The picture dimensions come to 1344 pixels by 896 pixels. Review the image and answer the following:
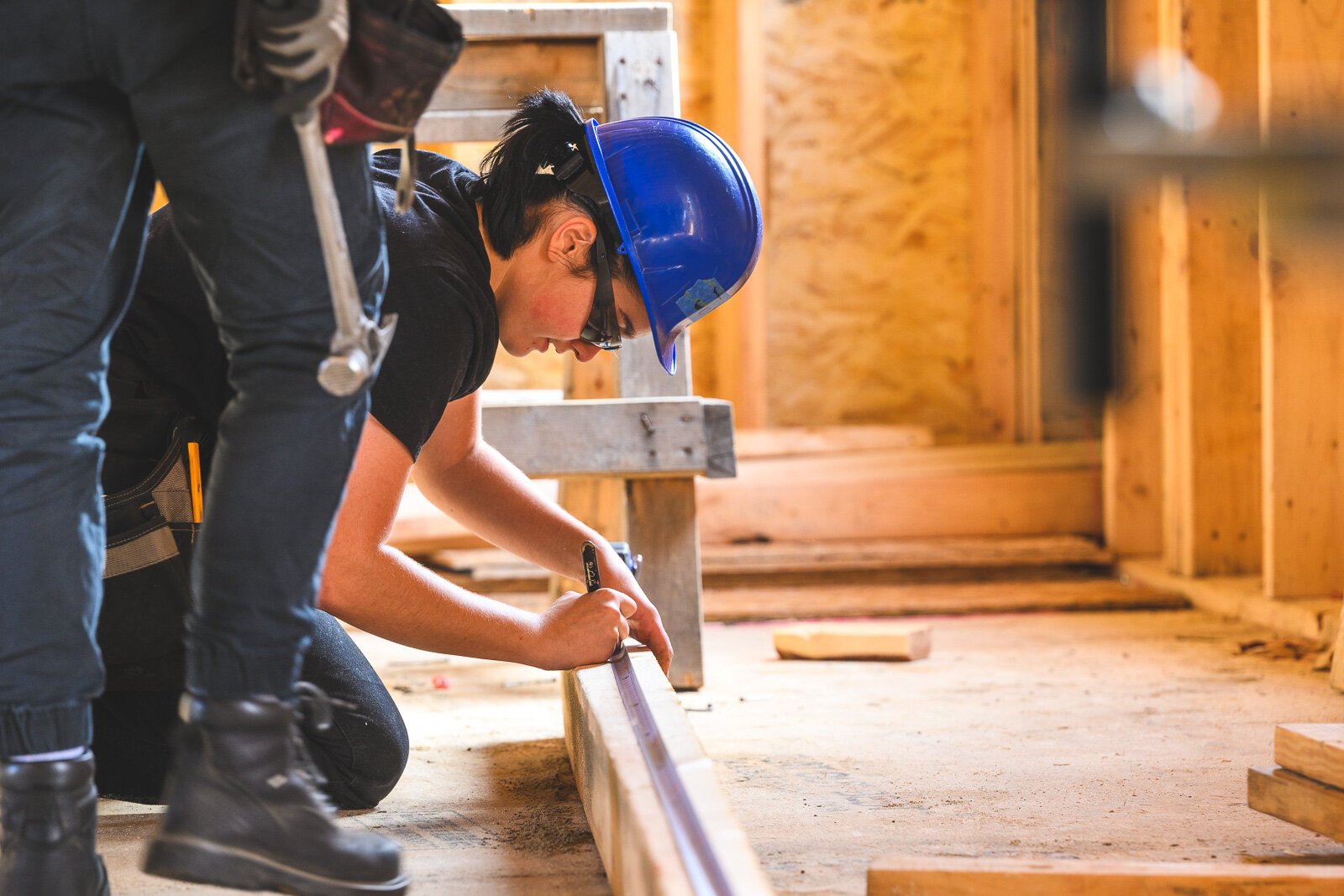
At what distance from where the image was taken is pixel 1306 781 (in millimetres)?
1676

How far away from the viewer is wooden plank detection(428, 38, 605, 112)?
9.96 feet

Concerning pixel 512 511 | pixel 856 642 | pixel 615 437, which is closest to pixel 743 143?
pixel 856 642

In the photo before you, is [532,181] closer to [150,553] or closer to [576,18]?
[150,553]

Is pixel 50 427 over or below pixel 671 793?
over

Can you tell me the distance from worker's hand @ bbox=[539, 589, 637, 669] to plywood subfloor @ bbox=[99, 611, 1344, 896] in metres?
0.23

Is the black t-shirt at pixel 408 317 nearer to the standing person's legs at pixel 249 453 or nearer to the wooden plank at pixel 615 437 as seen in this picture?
the standing person's legs at pixel 249 453

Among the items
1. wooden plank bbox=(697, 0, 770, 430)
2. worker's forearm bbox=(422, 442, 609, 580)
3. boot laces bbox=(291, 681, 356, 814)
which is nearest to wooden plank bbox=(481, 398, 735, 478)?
worker's forearm bbox=(422, 442, 609, 580)

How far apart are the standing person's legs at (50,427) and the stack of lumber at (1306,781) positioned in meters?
1.39

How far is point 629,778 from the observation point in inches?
59.5

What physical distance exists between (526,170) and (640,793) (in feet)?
3.28

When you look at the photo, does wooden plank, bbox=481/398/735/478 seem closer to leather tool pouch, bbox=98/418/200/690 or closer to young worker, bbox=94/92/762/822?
young worker, bbox=94/92/762/822

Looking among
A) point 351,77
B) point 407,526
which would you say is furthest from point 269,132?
point 407,526

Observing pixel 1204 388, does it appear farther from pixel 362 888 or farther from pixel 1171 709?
pixel 362 888

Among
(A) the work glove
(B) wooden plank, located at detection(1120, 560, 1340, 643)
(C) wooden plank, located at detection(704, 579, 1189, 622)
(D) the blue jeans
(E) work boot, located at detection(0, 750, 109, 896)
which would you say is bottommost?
(C) wooden plank, located at detection(704, 579, 1189, 622)
